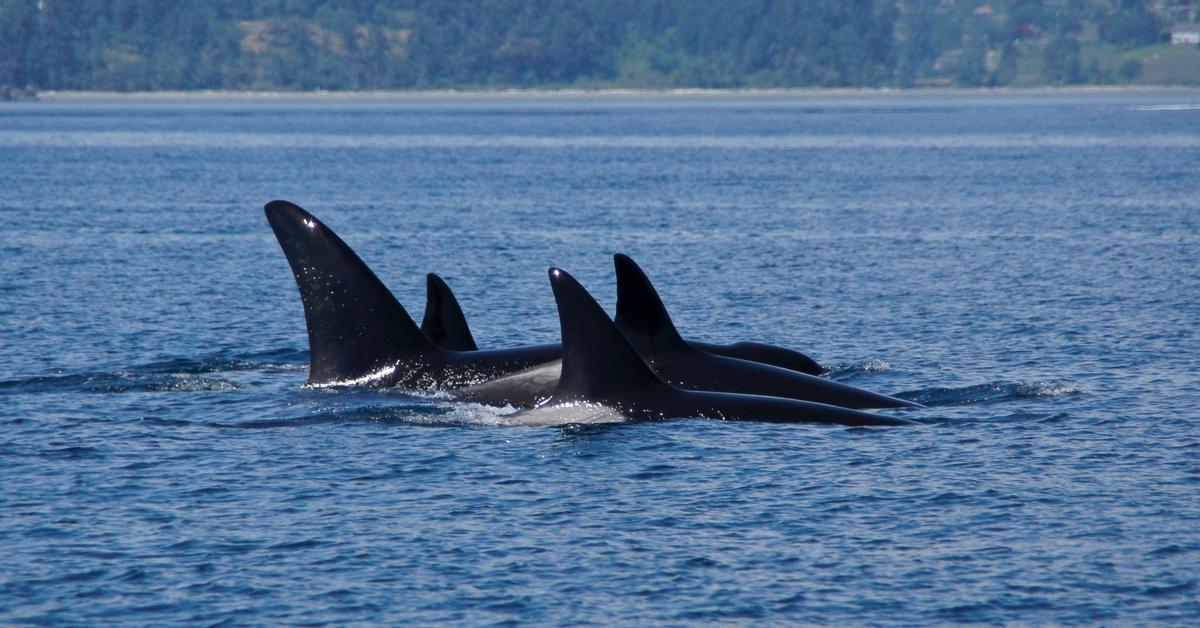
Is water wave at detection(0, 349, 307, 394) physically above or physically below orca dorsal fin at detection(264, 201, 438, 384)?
below

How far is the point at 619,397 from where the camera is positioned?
73.9 feet

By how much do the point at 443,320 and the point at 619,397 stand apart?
5.29 m

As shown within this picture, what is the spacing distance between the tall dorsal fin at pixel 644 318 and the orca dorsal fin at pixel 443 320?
3.67m

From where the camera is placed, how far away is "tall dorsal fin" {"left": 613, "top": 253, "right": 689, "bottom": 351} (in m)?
23.7

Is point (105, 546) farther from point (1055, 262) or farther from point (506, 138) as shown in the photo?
point (506, 138)

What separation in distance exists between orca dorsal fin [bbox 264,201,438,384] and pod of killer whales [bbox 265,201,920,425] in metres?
0.01

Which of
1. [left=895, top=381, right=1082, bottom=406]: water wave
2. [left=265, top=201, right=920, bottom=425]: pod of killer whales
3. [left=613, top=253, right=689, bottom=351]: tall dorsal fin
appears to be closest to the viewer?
[left=265, top=201, right=920, bottom=425]: pod of killer whales

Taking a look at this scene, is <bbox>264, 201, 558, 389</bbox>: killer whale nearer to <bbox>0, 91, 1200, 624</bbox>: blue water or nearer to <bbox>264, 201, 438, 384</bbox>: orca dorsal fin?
<bbox>264, 201, 438, 384</bbox>: orca dorsal fin

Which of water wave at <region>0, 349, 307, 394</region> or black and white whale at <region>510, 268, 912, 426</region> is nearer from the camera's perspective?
black and white whale at <region>510, 268, 912, 426</region>

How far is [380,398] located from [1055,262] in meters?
27.0

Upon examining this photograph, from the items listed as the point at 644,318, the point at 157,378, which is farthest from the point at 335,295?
the point at 644,318

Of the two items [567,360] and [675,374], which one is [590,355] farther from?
[675,374]

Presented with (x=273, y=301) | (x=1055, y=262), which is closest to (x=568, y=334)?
(x=273, y=301)

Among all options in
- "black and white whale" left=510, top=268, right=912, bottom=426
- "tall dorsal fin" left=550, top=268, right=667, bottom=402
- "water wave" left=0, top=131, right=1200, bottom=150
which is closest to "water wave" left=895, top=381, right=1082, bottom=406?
"black and white whale" left=510, top=268, right=912, bottom=426
